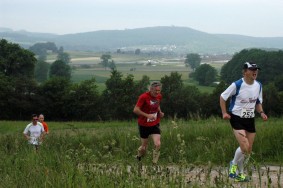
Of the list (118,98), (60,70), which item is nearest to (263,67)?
(118,98)

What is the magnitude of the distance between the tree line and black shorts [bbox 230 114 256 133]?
50671 mm

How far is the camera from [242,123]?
7.66 meters

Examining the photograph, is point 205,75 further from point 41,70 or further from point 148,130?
point 148,130

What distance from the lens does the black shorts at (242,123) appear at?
25.1 ft

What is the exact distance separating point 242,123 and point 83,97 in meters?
59.4

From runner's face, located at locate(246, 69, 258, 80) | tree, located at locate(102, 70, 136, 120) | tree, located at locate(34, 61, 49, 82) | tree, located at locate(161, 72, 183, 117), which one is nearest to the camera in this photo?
runner's face, located at locate(246, 69, 258, 80)

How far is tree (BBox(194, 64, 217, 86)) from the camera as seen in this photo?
110250mm

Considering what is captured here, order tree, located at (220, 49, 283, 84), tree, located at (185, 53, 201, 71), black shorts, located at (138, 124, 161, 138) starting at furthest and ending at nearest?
1. tree, located at (185, 53, 201, 71)
2. tree, located at (220, 49, 283, 84)
3. black shorts, located at (138, 124, 161, 138)

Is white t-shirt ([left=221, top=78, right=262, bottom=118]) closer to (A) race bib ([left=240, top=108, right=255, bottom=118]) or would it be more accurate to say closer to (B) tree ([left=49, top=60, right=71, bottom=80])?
(A) race bib ([left=240, top=108, right=255, bottom=118])

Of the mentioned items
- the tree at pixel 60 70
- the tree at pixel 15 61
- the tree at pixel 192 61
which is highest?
the tree at pixel 15 61

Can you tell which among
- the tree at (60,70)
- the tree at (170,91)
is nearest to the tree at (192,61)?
the tree at (60,70)

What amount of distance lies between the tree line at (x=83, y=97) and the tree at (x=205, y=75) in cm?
3354

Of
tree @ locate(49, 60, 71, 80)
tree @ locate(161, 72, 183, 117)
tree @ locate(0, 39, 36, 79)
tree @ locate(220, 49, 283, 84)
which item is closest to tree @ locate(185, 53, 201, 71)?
tree @ locate(220, 49, 283, 84)

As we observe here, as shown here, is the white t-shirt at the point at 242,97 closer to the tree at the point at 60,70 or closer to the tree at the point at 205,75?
the tree at the point at 60,70
